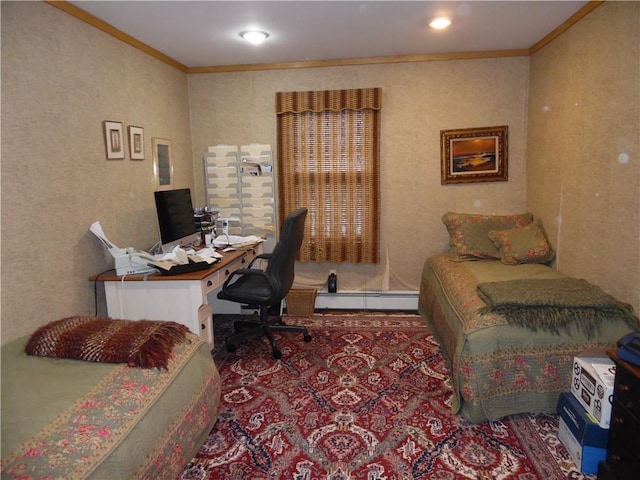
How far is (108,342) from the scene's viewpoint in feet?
6.52

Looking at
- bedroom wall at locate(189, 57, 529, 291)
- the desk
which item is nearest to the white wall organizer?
bedroom wall at locate(189, 57, 529, 291)

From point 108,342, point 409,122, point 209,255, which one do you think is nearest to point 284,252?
point 209,255

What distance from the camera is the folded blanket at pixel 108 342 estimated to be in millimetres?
1932

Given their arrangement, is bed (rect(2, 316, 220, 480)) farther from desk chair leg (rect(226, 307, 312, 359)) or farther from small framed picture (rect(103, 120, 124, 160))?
small framed picture (rect(103, 120, 124, 160))

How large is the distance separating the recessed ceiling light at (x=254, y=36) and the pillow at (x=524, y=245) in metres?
2.48

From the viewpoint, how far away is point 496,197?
4117mm

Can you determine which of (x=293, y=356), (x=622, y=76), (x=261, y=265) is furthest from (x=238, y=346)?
(x=622, y=76)

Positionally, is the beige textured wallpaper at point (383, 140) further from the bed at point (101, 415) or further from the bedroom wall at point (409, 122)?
the bed at point (101, 415)

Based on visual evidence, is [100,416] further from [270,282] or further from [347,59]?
[347,59]

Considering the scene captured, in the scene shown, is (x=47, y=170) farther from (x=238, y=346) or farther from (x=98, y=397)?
(x=238, y=346)

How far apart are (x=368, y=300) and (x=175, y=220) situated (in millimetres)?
2087

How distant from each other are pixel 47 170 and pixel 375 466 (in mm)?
2353

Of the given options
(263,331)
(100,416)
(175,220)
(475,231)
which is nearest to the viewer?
(100,416)

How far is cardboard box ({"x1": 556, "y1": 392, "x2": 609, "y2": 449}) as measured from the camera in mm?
1943
